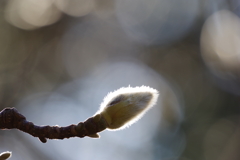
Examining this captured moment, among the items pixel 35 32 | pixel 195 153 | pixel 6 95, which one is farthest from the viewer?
pixel 35 32

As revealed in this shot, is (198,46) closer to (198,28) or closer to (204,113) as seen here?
(198,28)

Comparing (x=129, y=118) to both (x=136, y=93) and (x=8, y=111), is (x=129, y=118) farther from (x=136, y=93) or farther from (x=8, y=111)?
(x=8, y=111)

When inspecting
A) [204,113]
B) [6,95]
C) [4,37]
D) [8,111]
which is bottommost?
[8,111]

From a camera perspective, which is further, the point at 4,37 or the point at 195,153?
the point at 4,37

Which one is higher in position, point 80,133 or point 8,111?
point 8,111

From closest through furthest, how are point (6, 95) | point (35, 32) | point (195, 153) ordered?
point (195, 153) → point (6, 95) → point (35, 32)

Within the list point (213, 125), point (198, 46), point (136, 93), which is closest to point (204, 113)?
point (213, 125)
